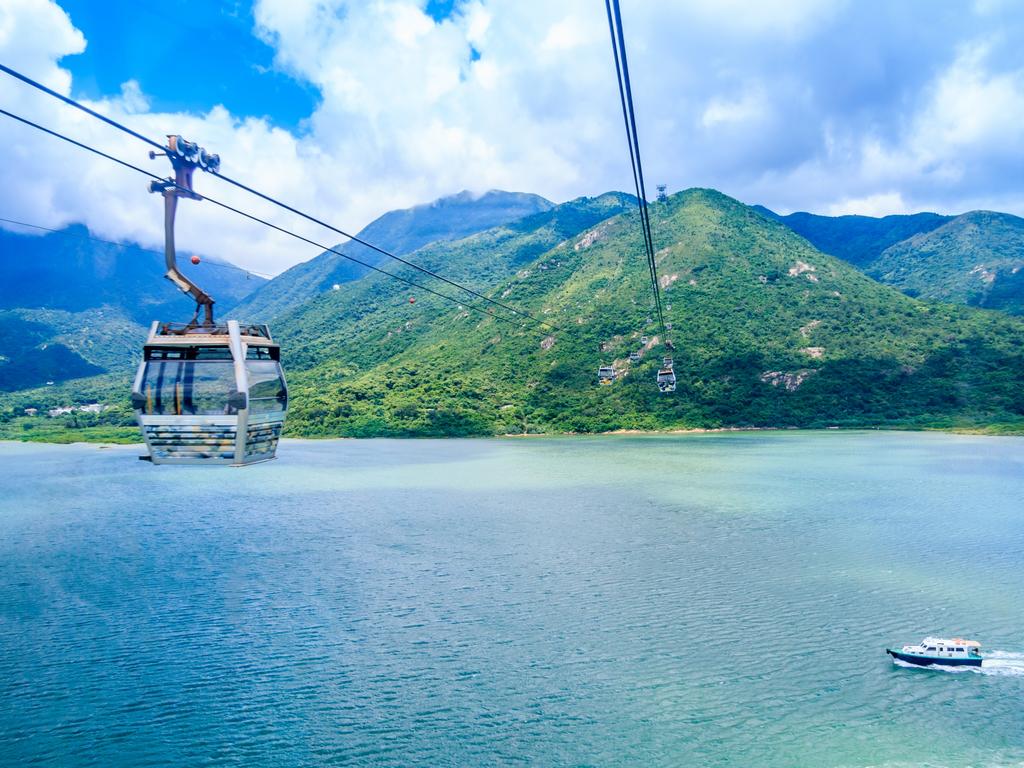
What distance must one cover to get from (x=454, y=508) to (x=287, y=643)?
17388mm

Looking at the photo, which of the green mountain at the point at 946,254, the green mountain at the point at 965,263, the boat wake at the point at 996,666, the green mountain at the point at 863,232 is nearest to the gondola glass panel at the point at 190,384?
the boat wake at the point at 996,666

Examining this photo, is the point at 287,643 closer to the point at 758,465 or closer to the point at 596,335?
the point at 758,465

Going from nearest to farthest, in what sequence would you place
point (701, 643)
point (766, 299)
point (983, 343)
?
point (701, 643) → point (983, 343) → point (766, 299)

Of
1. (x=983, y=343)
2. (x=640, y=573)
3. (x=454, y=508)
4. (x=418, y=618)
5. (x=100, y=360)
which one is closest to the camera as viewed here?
(x=418, y=618)

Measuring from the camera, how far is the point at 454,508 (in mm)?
34750

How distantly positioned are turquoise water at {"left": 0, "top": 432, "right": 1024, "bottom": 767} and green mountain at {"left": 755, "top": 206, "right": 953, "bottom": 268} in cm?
14900

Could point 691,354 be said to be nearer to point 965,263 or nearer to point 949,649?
point 949,649

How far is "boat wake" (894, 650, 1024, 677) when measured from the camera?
50.1ft

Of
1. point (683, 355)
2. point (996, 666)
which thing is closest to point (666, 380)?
point (996, 666)

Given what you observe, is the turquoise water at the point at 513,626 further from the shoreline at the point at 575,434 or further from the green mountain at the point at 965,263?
the green mountain at the point at 965,263

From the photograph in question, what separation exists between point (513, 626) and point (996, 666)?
11546 mm

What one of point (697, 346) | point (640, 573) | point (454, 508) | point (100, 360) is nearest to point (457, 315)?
point (697, 346)

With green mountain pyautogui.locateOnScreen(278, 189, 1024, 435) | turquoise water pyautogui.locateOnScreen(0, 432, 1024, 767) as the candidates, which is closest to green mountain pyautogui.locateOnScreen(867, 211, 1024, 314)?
green mountain pyautogui.locateOnScreen(278, 189, 1024, 435)

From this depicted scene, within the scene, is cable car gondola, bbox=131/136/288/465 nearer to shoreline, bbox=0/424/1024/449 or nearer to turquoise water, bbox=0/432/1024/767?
turquoise water, bbox=0/432/1024/767
